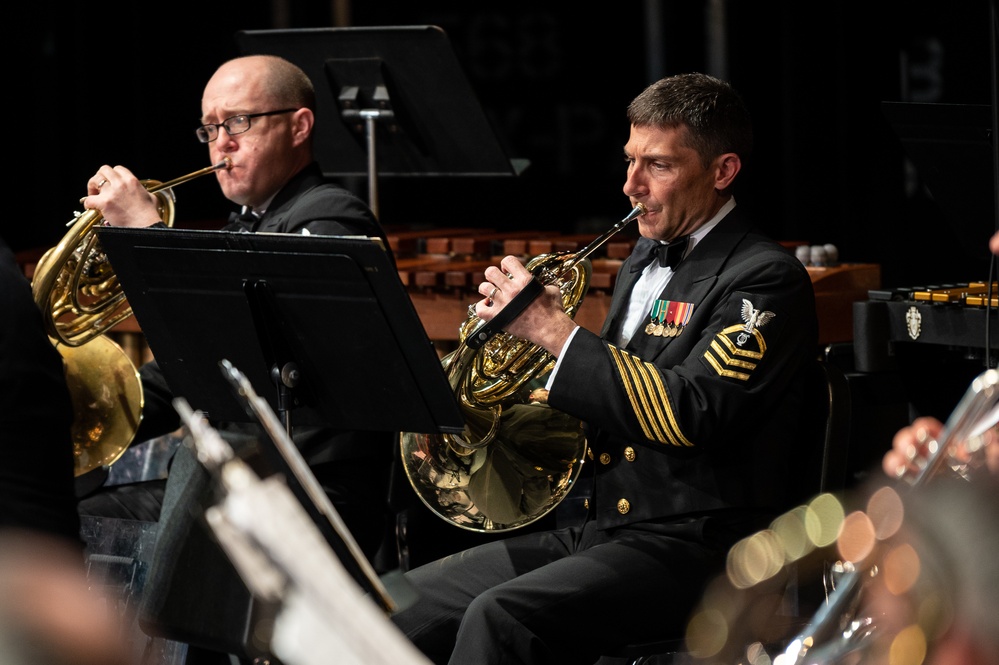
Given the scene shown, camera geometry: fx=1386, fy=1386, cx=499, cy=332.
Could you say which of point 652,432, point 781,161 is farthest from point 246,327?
point 781,161

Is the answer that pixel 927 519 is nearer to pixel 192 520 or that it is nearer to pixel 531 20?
pixel 192 520

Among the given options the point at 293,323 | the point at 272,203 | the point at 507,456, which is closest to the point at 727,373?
the point at 507,456

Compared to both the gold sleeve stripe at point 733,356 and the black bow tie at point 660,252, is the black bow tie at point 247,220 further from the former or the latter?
the gold sleeve stripe at point 733,356

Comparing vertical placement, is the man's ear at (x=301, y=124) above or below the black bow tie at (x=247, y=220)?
above

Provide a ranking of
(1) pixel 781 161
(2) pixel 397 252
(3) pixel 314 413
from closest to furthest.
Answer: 1. (3) pixel 314 413
2. (2) pixel 397 252
3. (1) pixel 781 161

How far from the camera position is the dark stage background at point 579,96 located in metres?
5.48

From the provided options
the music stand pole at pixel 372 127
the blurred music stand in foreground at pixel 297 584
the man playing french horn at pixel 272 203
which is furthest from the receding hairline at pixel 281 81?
the blurred music stand in foreground at pixel 297 584

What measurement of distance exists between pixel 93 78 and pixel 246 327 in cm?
427

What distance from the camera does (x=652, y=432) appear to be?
8.42ft

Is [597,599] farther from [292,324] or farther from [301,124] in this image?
[301,124]

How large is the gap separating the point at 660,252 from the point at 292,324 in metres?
0.80

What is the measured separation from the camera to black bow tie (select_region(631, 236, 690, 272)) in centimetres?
285

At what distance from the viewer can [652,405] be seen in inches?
100

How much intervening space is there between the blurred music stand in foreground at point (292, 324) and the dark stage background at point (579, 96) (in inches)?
117
